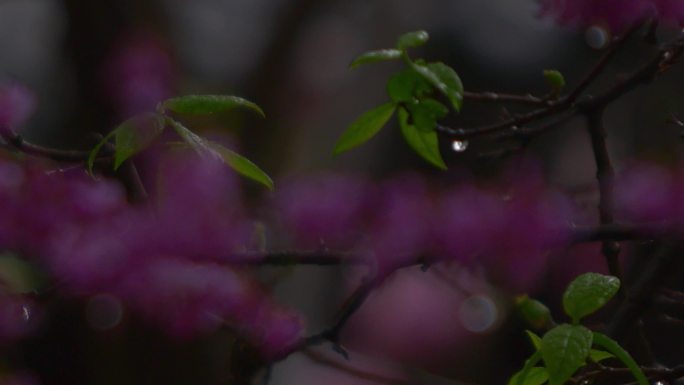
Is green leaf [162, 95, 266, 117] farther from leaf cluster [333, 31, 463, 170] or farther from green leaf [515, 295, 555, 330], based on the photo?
green leaf [515, 295, 555, 330]

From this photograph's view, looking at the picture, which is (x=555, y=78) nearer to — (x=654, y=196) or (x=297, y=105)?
(x=654, y=196)

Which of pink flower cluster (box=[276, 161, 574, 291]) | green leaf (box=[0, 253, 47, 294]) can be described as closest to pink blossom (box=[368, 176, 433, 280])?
pink flower cluster (box=[276, 161, 574, 291])

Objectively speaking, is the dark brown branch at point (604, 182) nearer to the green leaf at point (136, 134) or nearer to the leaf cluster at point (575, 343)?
the leaf cluster at point (575, 343)

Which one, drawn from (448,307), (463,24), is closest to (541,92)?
(463,24)

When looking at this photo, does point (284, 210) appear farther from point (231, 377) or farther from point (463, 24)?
point (463, 24)

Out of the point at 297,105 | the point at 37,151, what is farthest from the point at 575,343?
the point at 297,105
